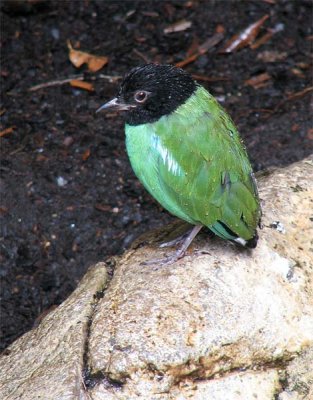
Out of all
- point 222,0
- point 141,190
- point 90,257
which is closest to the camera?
point 90,257

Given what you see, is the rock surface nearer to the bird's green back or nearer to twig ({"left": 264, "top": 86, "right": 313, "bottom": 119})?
the bird's green back

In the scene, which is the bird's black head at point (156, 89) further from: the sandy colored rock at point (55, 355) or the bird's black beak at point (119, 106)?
the sandy colored rock at point (55, 355)

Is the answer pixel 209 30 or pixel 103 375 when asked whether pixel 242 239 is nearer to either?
pixel 103 375

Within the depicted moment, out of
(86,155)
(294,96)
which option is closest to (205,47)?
(294,96)

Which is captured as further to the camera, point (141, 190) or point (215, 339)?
point (141, 190)

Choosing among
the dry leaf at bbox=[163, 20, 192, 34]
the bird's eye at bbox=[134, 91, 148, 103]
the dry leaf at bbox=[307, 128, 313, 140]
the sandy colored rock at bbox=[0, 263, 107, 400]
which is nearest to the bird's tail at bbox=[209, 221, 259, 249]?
the sandy colored rock at bbox=[0, 263, 107, 400]

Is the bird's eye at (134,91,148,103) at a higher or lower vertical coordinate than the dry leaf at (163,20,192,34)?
higher

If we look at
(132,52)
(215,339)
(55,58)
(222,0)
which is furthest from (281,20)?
(215,339)

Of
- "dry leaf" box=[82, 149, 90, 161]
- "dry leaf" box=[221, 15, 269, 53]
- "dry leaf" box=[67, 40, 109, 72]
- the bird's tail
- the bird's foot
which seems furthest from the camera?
"dry leaf" box=[221, 15, 269, 53]

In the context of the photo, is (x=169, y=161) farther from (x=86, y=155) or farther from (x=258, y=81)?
(x=258, y=81)
